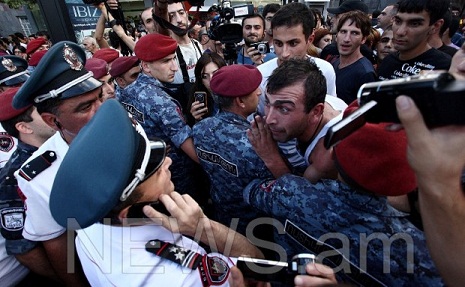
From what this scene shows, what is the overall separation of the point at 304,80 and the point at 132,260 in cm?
130

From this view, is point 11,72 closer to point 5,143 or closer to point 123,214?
point 5,143

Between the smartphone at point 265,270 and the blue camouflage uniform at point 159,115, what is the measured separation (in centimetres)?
131

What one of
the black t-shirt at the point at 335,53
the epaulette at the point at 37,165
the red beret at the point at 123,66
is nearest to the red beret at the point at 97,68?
the red beret at the point at 123,66

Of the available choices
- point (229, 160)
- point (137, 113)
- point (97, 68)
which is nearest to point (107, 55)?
point (97, 68)

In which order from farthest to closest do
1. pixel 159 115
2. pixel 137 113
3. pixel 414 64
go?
1. pixel 414 64
2. pixel 137 113
3. pixel 159 115

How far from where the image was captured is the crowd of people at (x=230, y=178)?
914mm

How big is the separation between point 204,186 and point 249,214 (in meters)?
1.14

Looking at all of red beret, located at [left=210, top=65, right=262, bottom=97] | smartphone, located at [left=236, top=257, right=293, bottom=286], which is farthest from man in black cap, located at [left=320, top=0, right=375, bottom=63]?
smartphone, located at [left=236, top=257, right=293, bottom=286]

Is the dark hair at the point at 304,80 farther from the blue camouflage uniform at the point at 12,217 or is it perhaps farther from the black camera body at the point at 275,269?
the blue camouflage uniform at the point at 12,217

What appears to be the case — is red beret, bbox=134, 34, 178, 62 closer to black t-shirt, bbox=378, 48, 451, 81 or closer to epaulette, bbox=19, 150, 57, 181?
epaulette, bbox=19, 150, 57, 181

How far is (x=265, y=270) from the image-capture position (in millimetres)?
1006

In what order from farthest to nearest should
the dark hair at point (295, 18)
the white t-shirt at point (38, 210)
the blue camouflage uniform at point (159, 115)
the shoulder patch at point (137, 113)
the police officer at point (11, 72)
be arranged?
the police officer at point (11, 72)
the dark hair at point (295, 18)
the shoulder patch at point (137, 113)
the blue camouflage uniform at point (159, 115)
the white t-shirt at point (38, 210)

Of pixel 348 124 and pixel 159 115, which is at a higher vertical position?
pixel 348 124

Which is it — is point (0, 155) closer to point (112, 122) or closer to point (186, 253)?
point (112, 122)
